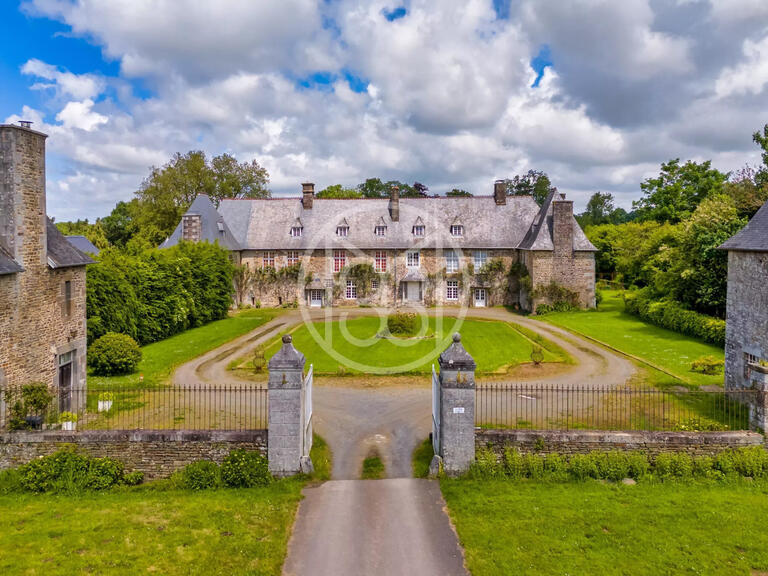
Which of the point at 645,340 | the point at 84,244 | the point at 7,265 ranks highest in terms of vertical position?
the point at 84,244

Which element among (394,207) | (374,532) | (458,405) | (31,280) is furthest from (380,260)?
(374,532)

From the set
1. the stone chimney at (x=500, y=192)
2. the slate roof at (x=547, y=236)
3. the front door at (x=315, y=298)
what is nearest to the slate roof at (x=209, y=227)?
the front door at (x=315, y=298)

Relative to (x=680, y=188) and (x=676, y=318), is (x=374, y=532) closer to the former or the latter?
(x=676, y=318)

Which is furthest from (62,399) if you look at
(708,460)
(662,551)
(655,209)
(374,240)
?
(655,209)

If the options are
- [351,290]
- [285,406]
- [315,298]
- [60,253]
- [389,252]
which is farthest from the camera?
[315,298]

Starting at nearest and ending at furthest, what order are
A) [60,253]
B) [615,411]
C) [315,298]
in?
[60,253] < [615,411] < [315,298]

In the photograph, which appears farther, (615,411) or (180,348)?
(180,348)

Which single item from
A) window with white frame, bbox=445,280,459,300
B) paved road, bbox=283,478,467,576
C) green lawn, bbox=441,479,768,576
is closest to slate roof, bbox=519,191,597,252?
window with white frame, bbox=445,280,459,300

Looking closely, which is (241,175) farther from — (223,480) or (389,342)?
(223,480)
